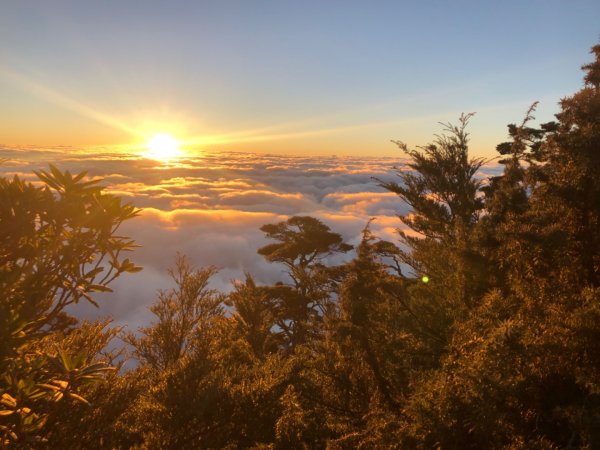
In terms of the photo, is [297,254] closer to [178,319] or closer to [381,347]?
[178,319]

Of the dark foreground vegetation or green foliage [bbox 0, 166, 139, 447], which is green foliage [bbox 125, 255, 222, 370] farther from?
green foliage [bbox 0, 166, 139, 447]

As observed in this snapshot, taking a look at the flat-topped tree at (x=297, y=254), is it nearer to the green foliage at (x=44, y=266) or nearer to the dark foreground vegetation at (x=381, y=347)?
the dark foreground vegetation at (x=381, y=347)

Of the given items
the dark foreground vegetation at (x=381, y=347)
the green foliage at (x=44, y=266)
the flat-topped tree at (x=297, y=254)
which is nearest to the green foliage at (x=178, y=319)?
the dark foreground vegetation at (x=381, y=347)

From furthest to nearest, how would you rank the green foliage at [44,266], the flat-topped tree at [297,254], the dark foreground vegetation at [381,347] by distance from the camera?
the flat-topped tree at [297,254] < the dark foreground vegetation at [381,347] < the green foliage at [44,266]

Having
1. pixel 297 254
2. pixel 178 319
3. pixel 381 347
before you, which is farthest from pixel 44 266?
pixel 297 254

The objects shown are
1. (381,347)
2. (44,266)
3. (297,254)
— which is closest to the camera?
(44,266)

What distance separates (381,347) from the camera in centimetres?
899

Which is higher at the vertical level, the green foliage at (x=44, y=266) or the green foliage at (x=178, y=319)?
the green foliage at (x=44, y=266)

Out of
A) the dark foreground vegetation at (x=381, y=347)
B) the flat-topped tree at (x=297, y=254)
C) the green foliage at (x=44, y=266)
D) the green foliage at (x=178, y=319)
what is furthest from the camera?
the flat-topped tree at (x=297, y=254)

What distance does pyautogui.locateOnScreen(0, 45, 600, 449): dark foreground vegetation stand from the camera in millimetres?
3383

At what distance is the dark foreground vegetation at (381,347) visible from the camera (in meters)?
3.38

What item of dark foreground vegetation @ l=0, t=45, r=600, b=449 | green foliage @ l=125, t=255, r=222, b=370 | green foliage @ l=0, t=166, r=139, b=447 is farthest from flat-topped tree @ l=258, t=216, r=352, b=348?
green foliage @ l=0, t=166, r=139, b=447

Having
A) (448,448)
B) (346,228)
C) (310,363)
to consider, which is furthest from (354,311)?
(346,228)

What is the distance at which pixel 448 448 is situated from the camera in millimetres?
4699
